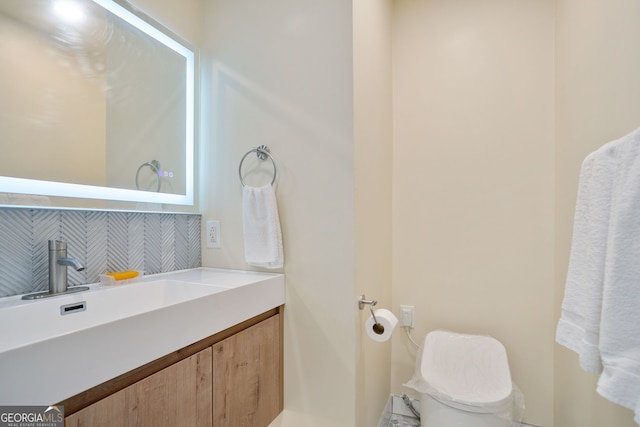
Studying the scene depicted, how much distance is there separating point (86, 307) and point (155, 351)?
0.38 meters

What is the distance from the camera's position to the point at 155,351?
79 cm

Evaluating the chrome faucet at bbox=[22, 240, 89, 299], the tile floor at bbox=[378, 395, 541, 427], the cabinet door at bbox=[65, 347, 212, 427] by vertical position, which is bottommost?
the tile floor at bbox=[378, 395, 541, 427]

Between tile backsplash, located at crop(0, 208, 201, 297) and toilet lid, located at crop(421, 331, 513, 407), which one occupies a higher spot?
tile backsplash, located at crop(0, 208, 201, 297)

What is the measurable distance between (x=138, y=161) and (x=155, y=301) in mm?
605

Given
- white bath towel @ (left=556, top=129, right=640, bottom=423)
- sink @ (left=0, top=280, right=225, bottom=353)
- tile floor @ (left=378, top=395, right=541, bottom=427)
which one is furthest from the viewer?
tile floor @ (left=378, top=395, right=541, bottom=427)

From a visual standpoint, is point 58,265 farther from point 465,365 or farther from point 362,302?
point 465,365

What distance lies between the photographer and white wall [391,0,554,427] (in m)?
1.54

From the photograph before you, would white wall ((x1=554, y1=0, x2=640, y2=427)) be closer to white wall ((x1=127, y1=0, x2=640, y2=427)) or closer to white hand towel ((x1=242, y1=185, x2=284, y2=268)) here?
white wall ((x1=127, y1=0, x2=640, y2=427))

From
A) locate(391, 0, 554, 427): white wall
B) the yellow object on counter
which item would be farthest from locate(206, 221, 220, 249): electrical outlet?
locate(391, 0, 554, 427): white wall

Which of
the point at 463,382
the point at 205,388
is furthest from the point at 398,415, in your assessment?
the point at 205,388

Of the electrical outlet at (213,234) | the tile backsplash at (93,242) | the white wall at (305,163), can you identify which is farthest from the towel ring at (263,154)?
the tile backsplash at (93,242)

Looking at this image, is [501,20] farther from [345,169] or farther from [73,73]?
[73,73]

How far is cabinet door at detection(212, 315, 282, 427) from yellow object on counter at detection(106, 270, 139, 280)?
45cm

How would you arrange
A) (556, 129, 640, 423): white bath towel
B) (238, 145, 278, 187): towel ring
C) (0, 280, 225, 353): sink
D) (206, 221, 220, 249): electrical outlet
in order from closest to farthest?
(556, 129, 640, 423): white bath towel
(0, 280, 225, 353): sink
(238, 145, 278, 187): towel ring
(206, 221, 220, 249): electrical outlet
